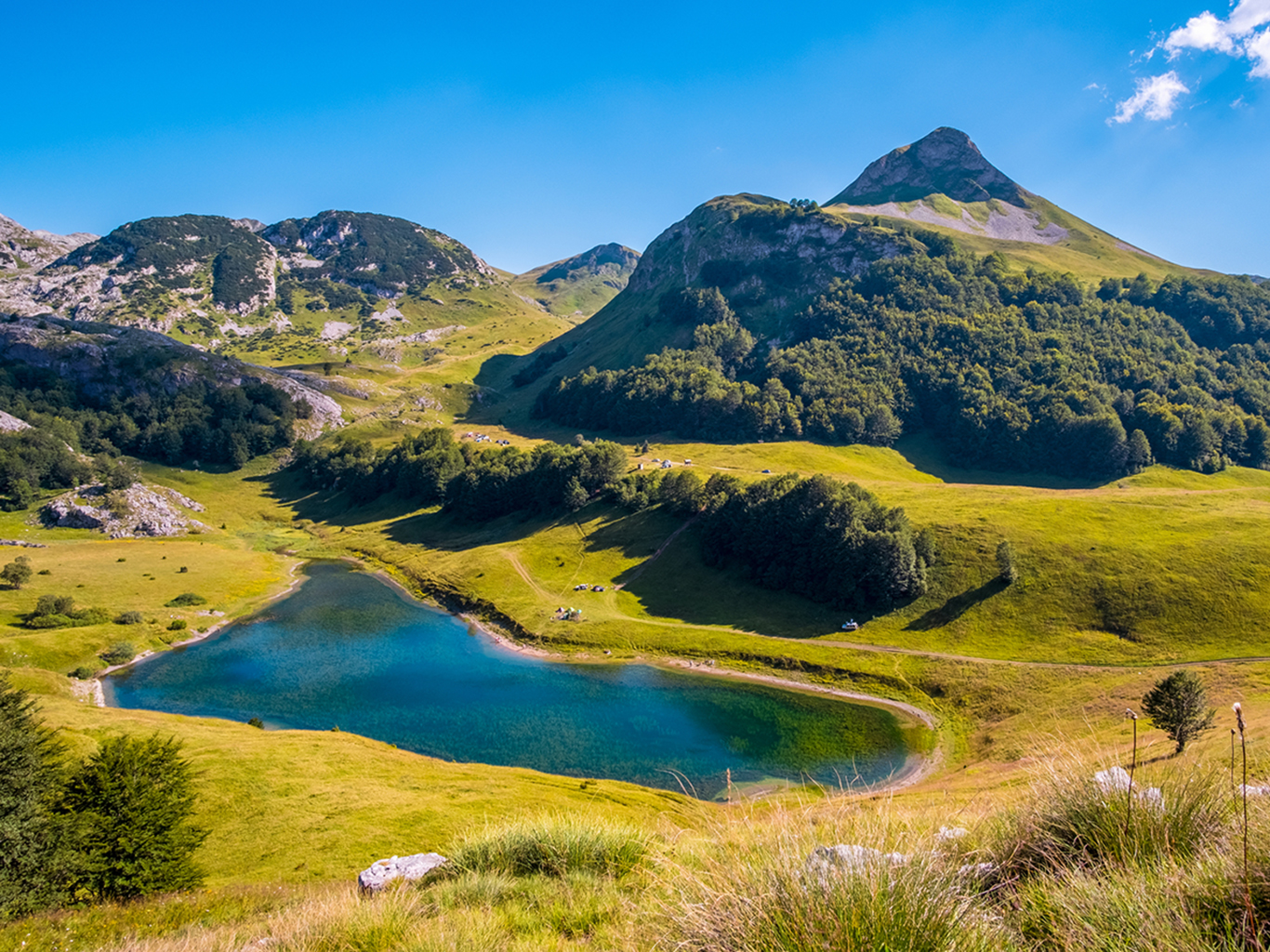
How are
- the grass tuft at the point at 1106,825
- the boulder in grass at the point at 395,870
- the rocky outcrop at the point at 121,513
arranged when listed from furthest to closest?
1. the rocky outcrop at the point at 121,513
2. the boulder in grass at the point at 395,870
3. the grass tuft at the point at 1106,825

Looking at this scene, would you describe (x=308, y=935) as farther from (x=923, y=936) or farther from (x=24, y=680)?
(x=24, y=680)

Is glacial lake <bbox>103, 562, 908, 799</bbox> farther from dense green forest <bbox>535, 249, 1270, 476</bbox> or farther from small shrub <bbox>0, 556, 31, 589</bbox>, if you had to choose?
dense green forest <bbox>535, 249, 1270, 476</bbox>

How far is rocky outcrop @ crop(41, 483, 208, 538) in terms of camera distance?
12524 centimetres

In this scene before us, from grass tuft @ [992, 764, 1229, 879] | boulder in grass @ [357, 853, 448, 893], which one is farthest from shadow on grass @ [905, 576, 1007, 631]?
grass tuft @ [992, 764, 1229, 879]

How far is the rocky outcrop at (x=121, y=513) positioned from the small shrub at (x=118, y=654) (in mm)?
64891

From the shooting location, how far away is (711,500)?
10362 centimetres

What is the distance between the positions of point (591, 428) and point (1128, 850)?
624ft

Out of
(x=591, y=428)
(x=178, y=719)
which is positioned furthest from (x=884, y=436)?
(x=178, y=719)

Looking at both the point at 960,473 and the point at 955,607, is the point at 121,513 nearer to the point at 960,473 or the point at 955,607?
the point at 955,607

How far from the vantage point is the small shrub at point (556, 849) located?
551 inches

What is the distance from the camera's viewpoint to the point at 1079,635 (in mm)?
64625

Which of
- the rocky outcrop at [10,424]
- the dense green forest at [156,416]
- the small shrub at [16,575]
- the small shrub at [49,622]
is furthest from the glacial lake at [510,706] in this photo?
the dense green forest at [156,416]

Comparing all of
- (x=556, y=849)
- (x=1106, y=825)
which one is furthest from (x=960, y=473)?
(x=1106, y=825)

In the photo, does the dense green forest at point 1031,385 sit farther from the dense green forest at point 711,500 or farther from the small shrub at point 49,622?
the small shrub at point 49,622
